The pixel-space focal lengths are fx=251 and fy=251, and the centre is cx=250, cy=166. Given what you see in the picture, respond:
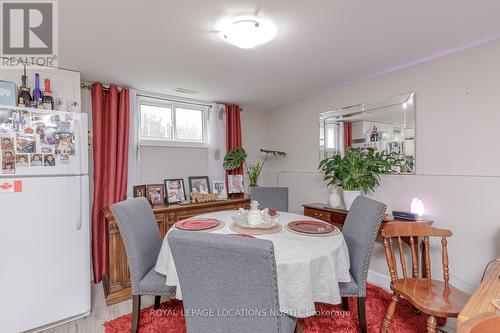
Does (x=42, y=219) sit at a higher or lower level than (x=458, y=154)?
lower

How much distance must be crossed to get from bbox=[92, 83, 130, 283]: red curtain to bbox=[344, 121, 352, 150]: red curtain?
8.68 feet

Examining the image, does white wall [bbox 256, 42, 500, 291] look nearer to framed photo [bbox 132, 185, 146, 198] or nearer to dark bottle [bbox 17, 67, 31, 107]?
framed photo [bbox 132, 185, 146, 198]

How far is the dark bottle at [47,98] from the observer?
2.25 meters

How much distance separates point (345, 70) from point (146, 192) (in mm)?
2688

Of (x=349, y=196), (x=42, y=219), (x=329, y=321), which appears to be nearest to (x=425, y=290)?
(x=329, y=321)

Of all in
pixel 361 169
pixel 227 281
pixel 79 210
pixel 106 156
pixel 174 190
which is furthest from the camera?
pixel 174 190

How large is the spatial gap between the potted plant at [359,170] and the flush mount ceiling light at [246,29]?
5.26 ft

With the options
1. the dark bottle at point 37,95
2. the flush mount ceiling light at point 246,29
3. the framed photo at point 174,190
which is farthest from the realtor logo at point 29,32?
the framed photo at point 174,190

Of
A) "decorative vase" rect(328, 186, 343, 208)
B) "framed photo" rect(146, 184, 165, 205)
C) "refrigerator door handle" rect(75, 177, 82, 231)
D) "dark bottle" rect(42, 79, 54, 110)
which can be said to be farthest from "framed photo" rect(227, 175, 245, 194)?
"dark bottle" rect(42, 79, 54, 110)

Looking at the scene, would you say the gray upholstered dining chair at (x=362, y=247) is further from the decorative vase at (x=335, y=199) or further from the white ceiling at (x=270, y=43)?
the white ceiling at (x=270, y=43)

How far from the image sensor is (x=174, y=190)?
3.30 metres

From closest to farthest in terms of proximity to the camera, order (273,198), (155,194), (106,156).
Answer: (106,156) < (273,198) < (155,194)

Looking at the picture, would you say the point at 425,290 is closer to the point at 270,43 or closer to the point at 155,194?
the point at 270,43

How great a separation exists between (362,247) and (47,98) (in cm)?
293
